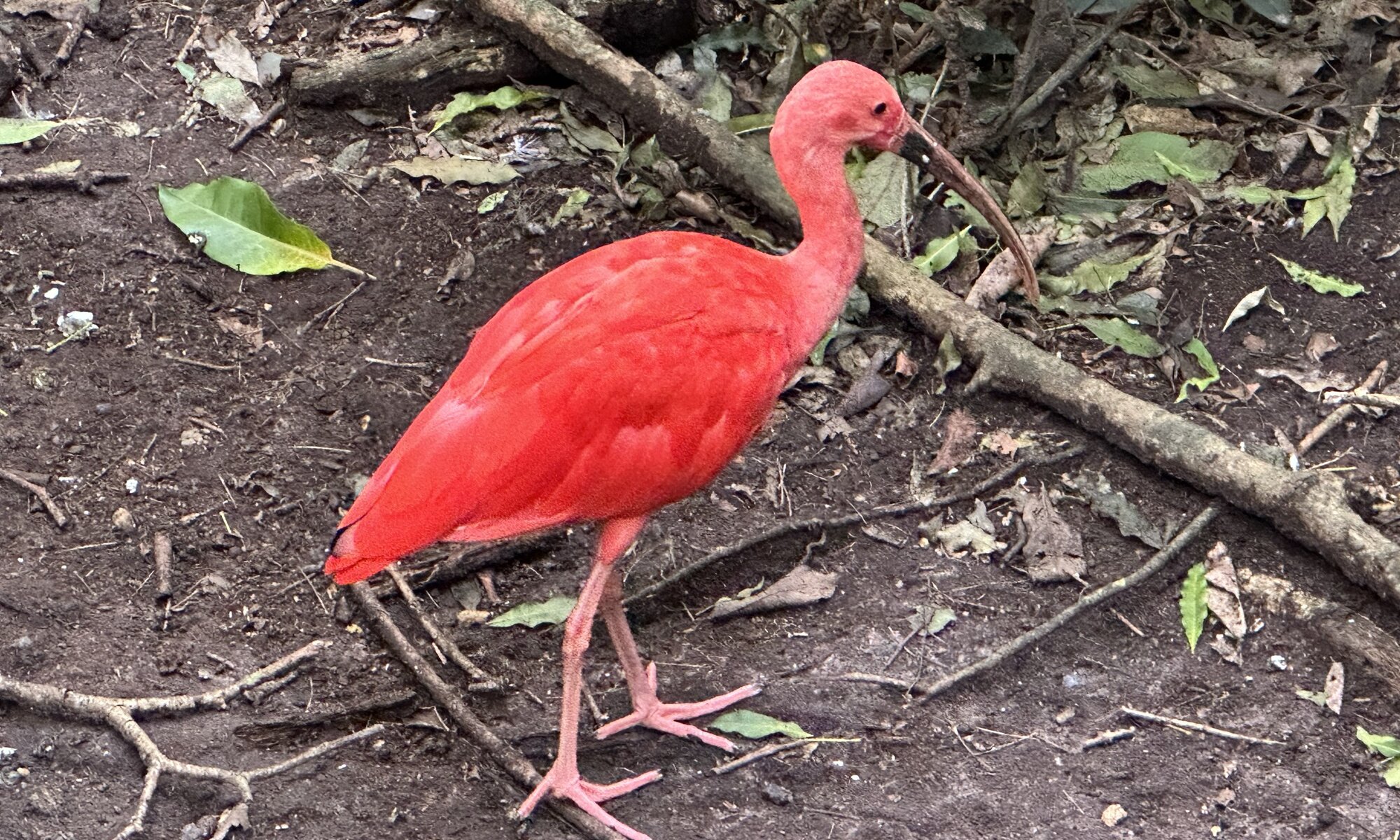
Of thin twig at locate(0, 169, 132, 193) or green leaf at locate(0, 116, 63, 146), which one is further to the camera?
green leaf at locate(0, 116, 63, 146)

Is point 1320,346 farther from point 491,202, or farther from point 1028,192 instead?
point 491,202

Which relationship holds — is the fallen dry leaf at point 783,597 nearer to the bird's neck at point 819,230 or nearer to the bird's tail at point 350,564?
the bird's neck at point 819,230

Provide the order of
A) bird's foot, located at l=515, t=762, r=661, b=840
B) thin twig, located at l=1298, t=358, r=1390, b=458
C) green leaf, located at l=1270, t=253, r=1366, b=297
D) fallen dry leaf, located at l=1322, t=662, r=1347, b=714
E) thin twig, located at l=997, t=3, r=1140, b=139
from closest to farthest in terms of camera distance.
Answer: bird's foot, located at l=515, t=762, r=661, b=840 < fallen dry leaf, located at l=1322, t=662, r=1347, b=714 < thin twig, located at l=1298, t=358, r=1390, b=458 < green leaf, located at l=1270, t=253, r=1366, b=297 < thin twig, located at l=997, t=3, r=1140, b=139

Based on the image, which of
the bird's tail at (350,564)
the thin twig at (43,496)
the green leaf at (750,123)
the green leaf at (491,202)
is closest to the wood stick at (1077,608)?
the bird's tail at (350,564)

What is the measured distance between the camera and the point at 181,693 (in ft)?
11.5

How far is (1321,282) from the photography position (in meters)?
4.78

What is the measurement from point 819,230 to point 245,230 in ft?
7.32

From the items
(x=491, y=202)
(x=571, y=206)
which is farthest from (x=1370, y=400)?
(x=491, y=202)

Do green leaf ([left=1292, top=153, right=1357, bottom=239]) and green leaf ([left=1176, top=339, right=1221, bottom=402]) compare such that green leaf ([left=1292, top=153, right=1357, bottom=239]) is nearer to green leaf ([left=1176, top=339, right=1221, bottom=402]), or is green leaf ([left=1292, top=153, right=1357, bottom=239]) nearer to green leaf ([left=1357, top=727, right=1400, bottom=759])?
green leaf ([left=1176, top=339, right=1221, bottom=402])

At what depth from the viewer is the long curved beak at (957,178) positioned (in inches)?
145

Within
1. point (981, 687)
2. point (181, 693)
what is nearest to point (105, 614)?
point (181, 693)

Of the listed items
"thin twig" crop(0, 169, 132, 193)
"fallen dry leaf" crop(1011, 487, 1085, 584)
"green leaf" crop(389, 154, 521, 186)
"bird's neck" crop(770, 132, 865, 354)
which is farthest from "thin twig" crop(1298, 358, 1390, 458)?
"thin twig" crop(0, 169, 132, 193)

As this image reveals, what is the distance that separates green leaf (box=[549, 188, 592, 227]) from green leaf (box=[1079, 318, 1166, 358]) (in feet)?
5.99

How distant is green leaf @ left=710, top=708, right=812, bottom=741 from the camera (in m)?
3.58
